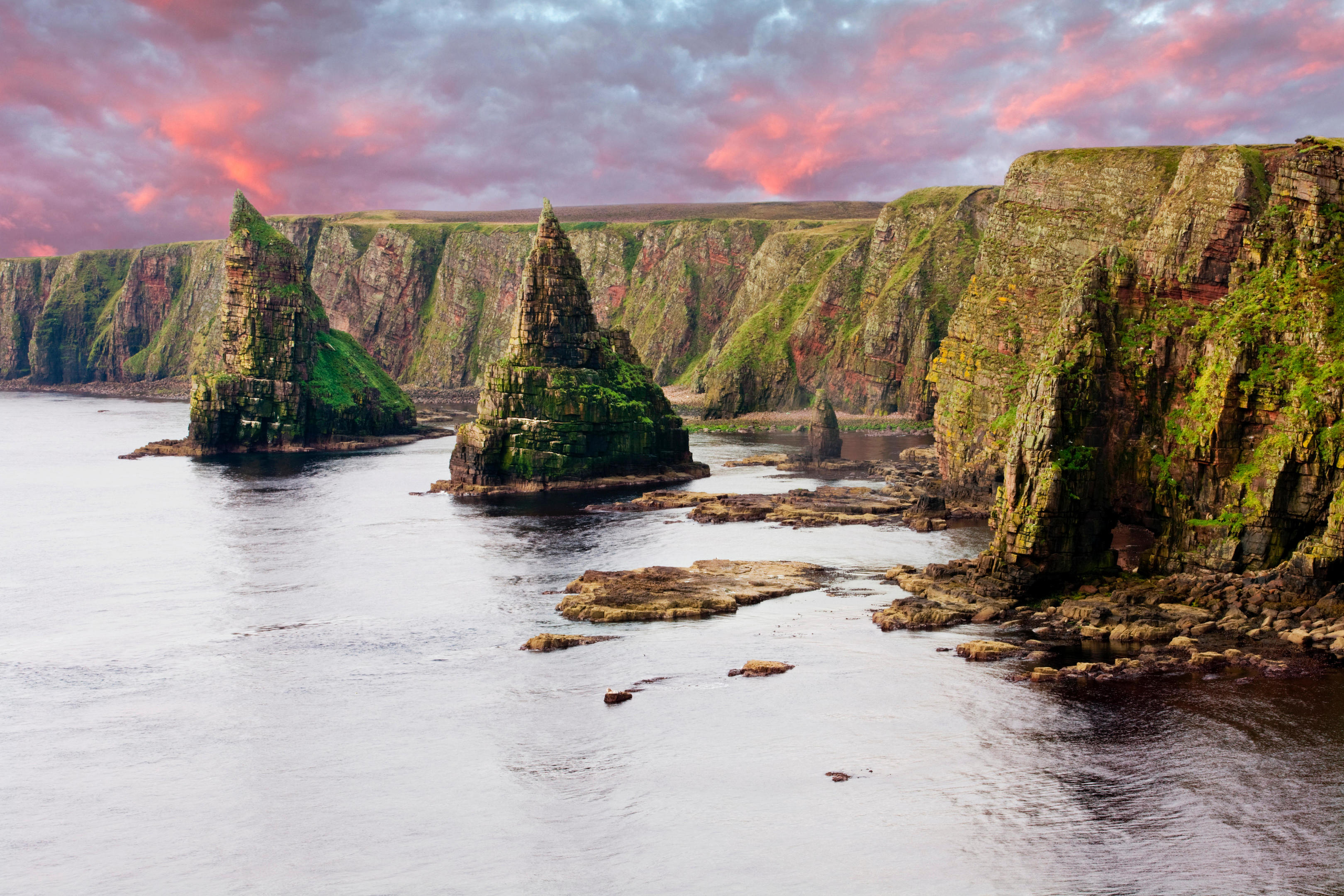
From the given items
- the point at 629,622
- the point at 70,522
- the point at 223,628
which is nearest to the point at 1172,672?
the point at 629,622

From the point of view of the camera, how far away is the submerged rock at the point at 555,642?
78375mm

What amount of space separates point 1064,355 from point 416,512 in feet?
270

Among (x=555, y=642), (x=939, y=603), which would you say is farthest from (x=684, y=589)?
(x=939, y=603)

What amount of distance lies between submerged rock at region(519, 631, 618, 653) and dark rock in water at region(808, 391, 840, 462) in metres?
99.0

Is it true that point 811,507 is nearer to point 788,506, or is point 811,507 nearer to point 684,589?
point 788,506

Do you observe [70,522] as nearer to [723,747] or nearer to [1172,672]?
[723,747]

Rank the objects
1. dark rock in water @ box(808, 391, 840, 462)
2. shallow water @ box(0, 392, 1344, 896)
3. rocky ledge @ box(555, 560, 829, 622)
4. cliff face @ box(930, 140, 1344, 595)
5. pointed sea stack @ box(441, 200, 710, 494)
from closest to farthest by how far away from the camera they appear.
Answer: shallow water @ box(0, 392, 1344, 896) < cliff face @ box(930, 140, 1344, 595) < rocky ledge @ box(555, 560, 829, 622) < pointed sea stack @ box(441, 200, 710, 494) < dark rock in water @ box(808, 391, 840, 462)

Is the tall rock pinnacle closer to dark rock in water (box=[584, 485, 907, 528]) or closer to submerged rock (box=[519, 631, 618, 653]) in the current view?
dark rock in water (box=[584, 485, 907, 528])

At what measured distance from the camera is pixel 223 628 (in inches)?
3425

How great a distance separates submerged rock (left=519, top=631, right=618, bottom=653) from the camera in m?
78.4

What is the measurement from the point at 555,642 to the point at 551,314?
90.6m

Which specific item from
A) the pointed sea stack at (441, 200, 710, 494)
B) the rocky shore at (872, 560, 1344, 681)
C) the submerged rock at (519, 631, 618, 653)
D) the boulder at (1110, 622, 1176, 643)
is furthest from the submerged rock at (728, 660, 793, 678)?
the pointed sea stack at (441, 200, 710, 494)

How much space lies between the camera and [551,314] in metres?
163

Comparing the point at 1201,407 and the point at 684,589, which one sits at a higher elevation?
the point at 1201,407
